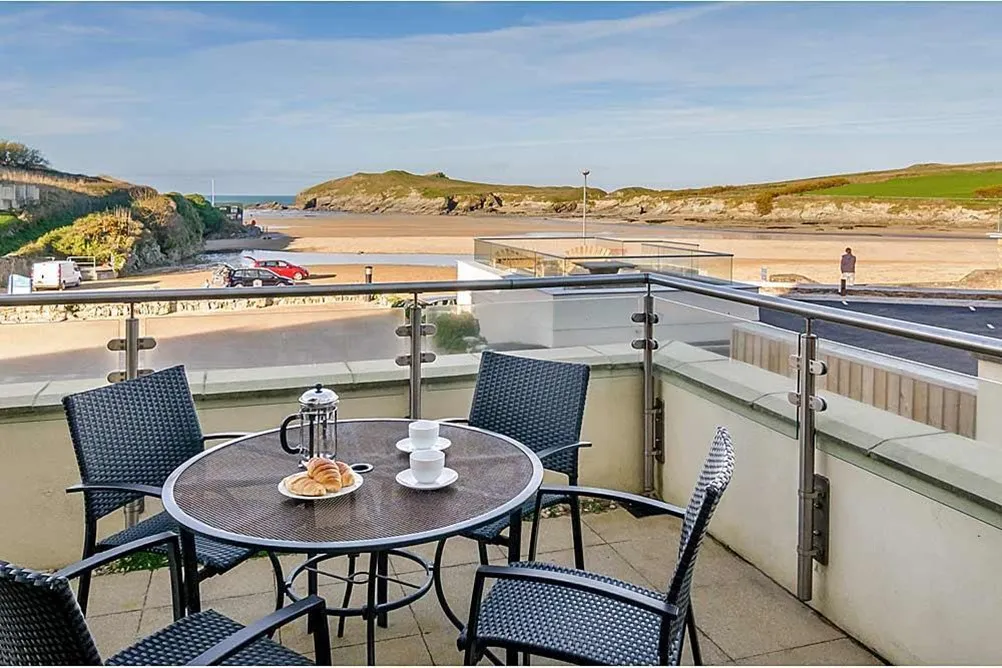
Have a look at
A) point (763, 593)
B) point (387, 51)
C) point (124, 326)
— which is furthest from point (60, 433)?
point (387, 51)

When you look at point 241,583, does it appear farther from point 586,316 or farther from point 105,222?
point 105,222

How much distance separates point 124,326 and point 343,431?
4.39ft

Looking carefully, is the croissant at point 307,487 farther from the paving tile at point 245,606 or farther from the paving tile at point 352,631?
the paving tile at point 245,606

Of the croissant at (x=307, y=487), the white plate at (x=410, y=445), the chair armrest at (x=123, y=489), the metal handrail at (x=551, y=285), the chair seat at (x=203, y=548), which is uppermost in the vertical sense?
the metal handrail at (x=551, y=285)

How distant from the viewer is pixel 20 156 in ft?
83.3

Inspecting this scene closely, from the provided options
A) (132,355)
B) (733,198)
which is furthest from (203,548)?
(733,198)

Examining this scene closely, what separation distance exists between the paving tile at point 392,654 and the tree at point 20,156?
85.1 ft

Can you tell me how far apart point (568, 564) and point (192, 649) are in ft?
6.09

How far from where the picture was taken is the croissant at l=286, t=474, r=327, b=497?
2082 mm

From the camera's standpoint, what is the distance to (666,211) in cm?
2648

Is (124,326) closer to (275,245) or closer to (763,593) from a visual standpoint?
(763,593)

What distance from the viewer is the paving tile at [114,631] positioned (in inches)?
108

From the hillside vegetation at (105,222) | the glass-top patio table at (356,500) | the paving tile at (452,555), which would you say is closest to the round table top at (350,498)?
the glass-top patio table at (356,500)

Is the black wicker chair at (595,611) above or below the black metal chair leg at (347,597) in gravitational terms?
above
